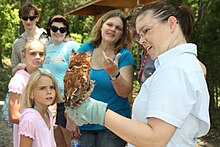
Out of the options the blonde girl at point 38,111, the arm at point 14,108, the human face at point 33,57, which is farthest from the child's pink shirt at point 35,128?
the human face at point 33,57

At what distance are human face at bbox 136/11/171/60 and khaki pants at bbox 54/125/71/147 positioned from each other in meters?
2.46

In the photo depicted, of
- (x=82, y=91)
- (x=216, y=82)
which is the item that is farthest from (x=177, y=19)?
(x=216, y=82)

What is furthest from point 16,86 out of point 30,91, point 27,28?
point 27,28

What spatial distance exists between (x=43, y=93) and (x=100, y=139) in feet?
1.99

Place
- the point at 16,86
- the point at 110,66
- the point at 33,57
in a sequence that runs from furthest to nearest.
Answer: the point at 33,57 < the point at 16,86 < the point at 110,66

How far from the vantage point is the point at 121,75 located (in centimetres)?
283

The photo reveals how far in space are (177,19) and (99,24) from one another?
166cm

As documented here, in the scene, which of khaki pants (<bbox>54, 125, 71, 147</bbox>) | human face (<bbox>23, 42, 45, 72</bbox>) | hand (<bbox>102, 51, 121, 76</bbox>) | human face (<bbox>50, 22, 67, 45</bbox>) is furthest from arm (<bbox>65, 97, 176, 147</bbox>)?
human face (<bbox>50, 22, 67, 45</bbox>)

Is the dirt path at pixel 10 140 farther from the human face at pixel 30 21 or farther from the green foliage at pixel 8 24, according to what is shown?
the green foliage at pixel 8 24

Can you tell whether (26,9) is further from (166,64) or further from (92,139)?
(166,64)

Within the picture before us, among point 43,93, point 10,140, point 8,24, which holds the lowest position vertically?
point 10,140

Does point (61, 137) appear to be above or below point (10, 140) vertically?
above

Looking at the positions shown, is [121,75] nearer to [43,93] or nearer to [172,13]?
[43,93]

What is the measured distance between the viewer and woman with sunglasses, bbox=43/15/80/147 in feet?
12.4
